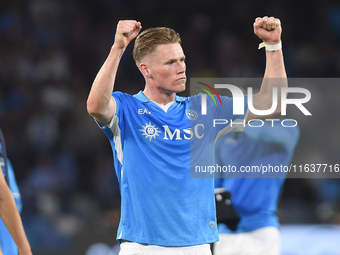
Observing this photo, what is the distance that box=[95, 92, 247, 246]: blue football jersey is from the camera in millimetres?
3012

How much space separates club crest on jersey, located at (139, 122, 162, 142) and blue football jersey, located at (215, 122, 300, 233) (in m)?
2.05

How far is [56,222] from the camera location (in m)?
6.91

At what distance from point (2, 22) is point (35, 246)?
514cm

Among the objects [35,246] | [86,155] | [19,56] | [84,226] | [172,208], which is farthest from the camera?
[19,56]

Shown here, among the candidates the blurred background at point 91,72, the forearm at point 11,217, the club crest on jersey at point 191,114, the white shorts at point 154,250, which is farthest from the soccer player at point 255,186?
the forearm at point 11,217

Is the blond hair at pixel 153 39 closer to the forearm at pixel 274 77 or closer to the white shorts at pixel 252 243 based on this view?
the forearm at pixel 274 77

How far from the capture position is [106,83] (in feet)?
9.55

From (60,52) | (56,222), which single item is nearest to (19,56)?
(60,52)

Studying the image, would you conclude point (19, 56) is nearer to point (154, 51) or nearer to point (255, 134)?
point (255, 134)

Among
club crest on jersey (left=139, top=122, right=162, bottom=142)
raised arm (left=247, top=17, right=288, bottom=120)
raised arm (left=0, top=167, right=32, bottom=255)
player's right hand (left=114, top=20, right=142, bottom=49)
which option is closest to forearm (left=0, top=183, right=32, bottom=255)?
raised arm (left=0, top=167, right=32, bottom=255)

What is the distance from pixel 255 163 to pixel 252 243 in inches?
32.5

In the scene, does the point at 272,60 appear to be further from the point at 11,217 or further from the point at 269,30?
the point at 11,217

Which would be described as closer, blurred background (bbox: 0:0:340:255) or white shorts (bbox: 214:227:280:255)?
white shorts (bbox: 214:227:280:255)

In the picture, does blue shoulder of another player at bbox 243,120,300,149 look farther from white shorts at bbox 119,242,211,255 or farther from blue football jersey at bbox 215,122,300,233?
white shorts at bbox 119,242,211,255
